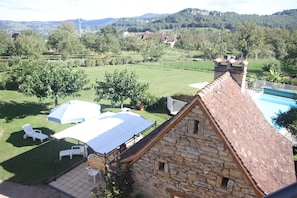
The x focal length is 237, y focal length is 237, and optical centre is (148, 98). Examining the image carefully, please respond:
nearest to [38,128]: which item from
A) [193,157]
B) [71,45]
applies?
[193,157]

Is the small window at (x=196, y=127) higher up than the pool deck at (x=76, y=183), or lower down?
higher up

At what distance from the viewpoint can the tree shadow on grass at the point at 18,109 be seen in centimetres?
2178

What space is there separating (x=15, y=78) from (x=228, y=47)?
228 ft

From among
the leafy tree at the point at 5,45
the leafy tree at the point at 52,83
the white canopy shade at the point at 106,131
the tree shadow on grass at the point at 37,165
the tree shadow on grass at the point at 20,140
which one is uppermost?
the leafy tree at the point at 5,45

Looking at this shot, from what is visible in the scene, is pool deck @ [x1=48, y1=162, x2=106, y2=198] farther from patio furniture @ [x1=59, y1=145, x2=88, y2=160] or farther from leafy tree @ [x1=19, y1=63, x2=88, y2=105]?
leafy tree @ [x1=19, y1=63, x2=88, y2=105]

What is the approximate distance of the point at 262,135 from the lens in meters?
9.59

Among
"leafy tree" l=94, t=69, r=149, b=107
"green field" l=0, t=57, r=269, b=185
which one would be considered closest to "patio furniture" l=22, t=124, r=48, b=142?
"green field" l=0, t=57, r=269, b=185

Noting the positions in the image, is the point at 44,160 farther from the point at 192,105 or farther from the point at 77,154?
the point at 192,105

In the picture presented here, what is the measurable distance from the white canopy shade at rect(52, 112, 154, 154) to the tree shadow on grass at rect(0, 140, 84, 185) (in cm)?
228

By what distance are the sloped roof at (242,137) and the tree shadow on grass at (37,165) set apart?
6826 mm

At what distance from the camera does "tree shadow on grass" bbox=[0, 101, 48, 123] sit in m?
21.8

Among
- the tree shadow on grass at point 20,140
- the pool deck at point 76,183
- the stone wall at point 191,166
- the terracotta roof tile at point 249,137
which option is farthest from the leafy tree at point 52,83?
the terracotta roof tile at point 249,137

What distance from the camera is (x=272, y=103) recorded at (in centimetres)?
3152

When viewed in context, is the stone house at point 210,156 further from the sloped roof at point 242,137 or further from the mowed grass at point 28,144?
the mowed grass at point 28,144
